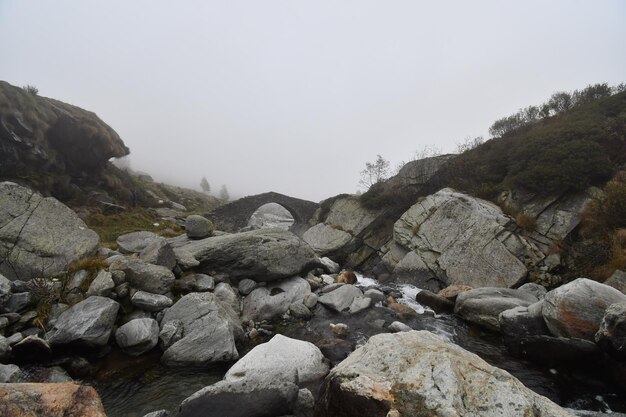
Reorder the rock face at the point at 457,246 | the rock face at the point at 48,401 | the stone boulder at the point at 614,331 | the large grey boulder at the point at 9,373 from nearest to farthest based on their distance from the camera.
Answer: the rock face at the point at 48,401
the large grey boulder at the point at 9,373
the stone boulder at the point at 614,331
the rock face at the point at 457,246

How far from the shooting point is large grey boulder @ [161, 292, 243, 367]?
842 cm

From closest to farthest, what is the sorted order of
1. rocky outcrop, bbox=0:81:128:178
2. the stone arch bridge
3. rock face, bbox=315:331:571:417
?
1. rock face, bbox=315:331:571:417
2. rocky outcrop, bbox=0:81:128:178
3. the stone arch bridge

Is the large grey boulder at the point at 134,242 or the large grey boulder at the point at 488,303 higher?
the large grey boulder at the point at 134,242

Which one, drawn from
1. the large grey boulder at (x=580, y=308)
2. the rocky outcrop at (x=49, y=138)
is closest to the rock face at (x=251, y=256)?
the large grey boulder at (x=580, y=308)

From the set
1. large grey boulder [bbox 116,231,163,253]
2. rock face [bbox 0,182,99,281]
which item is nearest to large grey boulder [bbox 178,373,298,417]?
rock face [bbox 0,182,99,281]

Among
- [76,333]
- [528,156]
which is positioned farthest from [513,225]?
[76,333]

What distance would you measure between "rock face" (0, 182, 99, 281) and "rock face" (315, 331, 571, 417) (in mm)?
10941

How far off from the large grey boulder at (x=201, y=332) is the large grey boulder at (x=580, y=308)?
1002cm

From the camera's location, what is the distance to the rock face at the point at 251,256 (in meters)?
13.8

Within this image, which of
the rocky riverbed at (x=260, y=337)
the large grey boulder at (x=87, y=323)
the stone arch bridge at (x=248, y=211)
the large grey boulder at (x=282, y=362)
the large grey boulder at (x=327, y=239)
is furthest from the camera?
the stone arch bridge at (x=248, y=211)

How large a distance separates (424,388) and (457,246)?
17.5 m

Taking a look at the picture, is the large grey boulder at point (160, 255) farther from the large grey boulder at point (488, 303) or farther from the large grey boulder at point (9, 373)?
the large grey boulder at point (488, 303)

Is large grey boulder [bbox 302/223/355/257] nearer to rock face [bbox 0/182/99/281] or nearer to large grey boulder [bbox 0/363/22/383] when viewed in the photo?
rock face [bbox 0/182/99/281]

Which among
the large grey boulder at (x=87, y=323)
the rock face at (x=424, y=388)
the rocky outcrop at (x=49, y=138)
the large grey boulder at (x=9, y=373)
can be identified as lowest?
the large grey boulder at (x=9, y=373)
